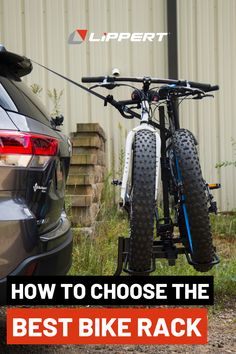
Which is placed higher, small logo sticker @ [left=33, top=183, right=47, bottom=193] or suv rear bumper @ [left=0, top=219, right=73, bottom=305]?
small logo sticker @ [left=33, top=183, right=47, bottom=193]

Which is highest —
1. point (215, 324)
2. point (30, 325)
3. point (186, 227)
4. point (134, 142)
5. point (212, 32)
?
point (212, 32)

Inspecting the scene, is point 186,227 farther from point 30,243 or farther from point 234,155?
point 234,155

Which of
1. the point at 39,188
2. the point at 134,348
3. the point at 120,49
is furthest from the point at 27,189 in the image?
the point at 120,49

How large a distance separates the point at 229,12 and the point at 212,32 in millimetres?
371

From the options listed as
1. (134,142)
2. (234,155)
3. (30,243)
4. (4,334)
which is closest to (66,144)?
(134,142)

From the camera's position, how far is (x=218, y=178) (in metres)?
6.87

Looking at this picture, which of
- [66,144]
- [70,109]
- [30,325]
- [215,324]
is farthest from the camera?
[70,109]

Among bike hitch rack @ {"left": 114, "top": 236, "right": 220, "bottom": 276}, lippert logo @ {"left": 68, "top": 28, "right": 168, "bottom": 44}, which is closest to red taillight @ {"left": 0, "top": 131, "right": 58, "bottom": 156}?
bike hitch rack @ {"left": 114, "top": 236, "right": 220, "bottom": 276}

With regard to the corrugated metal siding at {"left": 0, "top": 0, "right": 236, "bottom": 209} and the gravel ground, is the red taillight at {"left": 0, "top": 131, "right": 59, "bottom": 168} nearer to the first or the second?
the gravel ground

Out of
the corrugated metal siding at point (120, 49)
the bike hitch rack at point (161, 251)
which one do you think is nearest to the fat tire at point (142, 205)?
the bike hitch rack at point (161, 251)

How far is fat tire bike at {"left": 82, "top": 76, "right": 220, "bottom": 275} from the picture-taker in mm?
2723

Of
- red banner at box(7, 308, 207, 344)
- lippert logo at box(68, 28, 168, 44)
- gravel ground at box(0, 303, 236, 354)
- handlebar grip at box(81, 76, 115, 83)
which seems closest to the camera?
red banner at box(7, 308, 207, 344)

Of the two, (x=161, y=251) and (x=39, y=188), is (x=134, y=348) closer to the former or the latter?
(x=161, y=251)

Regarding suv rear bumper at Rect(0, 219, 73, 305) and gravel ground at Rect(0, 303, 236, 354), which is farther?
gravel ground at Rect(0, 303, 236, 354)
